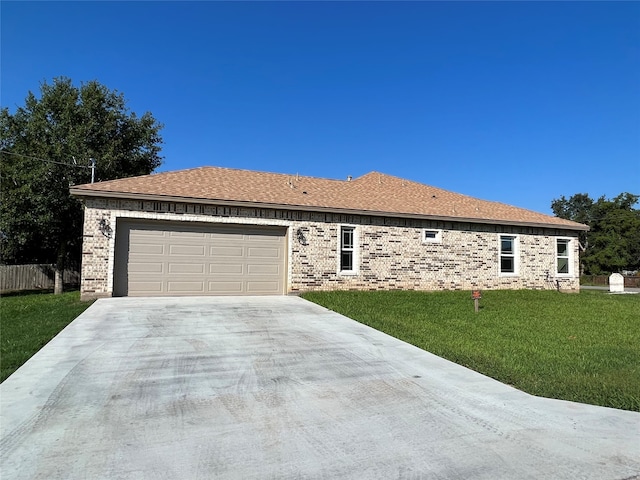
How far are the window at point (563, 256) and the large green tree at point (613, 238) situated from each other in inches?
1662

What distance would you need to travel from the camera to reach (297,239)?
1418 cm

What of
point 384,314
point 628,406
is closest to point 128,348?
point 384,314

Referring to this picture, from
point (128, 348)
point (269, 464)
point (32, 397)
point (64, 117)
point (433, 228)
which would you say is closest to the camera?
point (269, 464)

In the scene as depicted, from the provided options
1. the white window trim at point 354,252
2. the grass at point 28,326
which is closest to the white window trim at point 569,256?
→ the white window trim at point 354,252

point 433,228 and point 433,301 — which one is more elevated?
point 433,228

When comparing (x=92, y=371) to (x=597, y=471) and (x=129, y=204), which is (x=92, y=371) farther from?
(x=129, y=204)

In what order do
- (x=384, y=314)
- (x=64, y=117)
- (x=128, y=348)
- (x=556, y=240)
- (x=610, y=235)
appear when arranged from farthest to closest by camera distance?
1. (x=610, y=235)
2. (x=64, y=117)
3. (x=556, y=240)
4. (x=384, y=314)
5. (x=128, y=348)

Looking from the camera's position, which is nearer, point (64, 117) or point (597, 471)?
point (597, 471)

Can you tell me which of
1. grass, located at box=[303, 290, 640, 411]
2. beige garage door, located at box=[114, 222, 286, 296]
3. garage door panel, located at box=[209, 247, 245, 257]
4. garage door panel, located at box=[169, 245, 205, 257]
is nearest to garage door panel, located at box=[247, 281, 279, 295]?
beige garage door, located at box=[114, 222, 286, 296]

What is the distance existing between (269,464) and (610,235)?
2523 inches

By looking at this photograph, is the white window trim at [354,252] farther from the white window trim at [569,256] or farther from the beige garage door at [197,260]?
the white window trim at [569,256]

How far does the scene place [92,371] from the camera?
224 inches

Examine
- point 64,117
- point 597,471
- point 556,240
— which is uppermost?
point 64,117

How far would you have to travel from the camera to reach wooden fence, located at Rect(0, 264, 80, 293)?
23.1 metres
